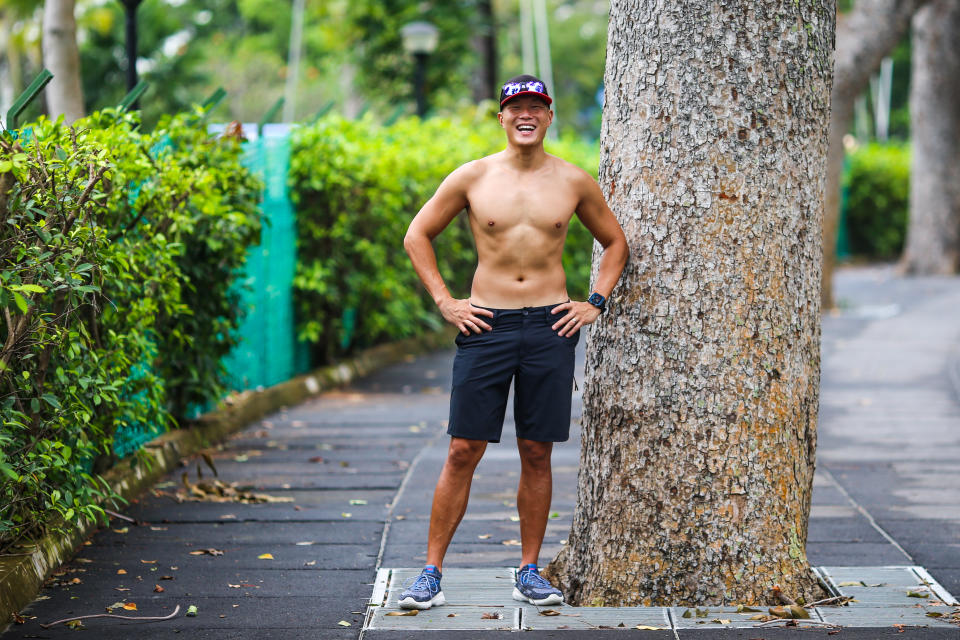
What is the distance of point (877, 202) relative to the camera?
31359mm

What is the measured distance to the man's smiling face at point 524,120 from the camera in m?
5.07

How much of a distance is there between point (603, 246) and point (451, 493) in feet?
3.91

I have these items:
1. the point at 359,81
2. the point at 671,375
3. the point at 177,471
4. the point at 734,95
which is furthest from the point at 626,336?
the point at 359,81

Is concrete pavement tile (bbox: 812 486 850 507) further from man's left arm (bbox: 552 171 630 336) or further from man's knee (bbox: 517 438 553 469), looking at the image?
man's left arm (bbox: 552 171 630 336)

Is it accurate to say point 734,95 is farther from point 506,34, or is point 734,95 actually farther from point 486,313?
point 506,34

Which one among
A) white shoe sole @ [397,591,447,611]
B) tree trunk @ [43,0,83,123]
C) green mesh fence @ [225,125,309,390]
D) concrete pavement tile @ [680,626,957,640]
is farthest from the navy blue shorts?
tree trunk @ [43,0,83,123]

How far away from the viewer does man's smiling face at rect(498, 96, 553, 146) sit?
5.07 m

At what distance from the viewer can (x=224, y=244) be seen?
27.1 ft

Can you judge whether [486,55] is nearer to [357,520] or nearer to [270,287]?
[270,287]

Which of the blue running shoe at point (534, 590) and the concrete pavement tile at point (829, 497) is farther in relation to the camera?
the concrete pavement tile at point (829, 497)

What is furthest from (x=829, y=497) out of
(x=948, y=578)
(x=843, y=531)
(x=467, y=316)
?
(x=467, y=316)

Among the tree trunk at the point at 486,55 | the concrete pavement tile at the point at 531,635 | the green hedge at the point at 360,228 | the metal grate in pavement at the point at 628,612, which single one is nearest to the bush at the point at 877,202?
the tree trunk at the point at 486,55

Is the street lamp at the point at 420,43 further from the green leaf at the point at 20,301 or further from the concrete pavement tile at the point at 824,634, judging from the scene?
the green leaf at the point at 20,301

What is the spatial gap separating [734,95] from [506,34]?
48.8m
